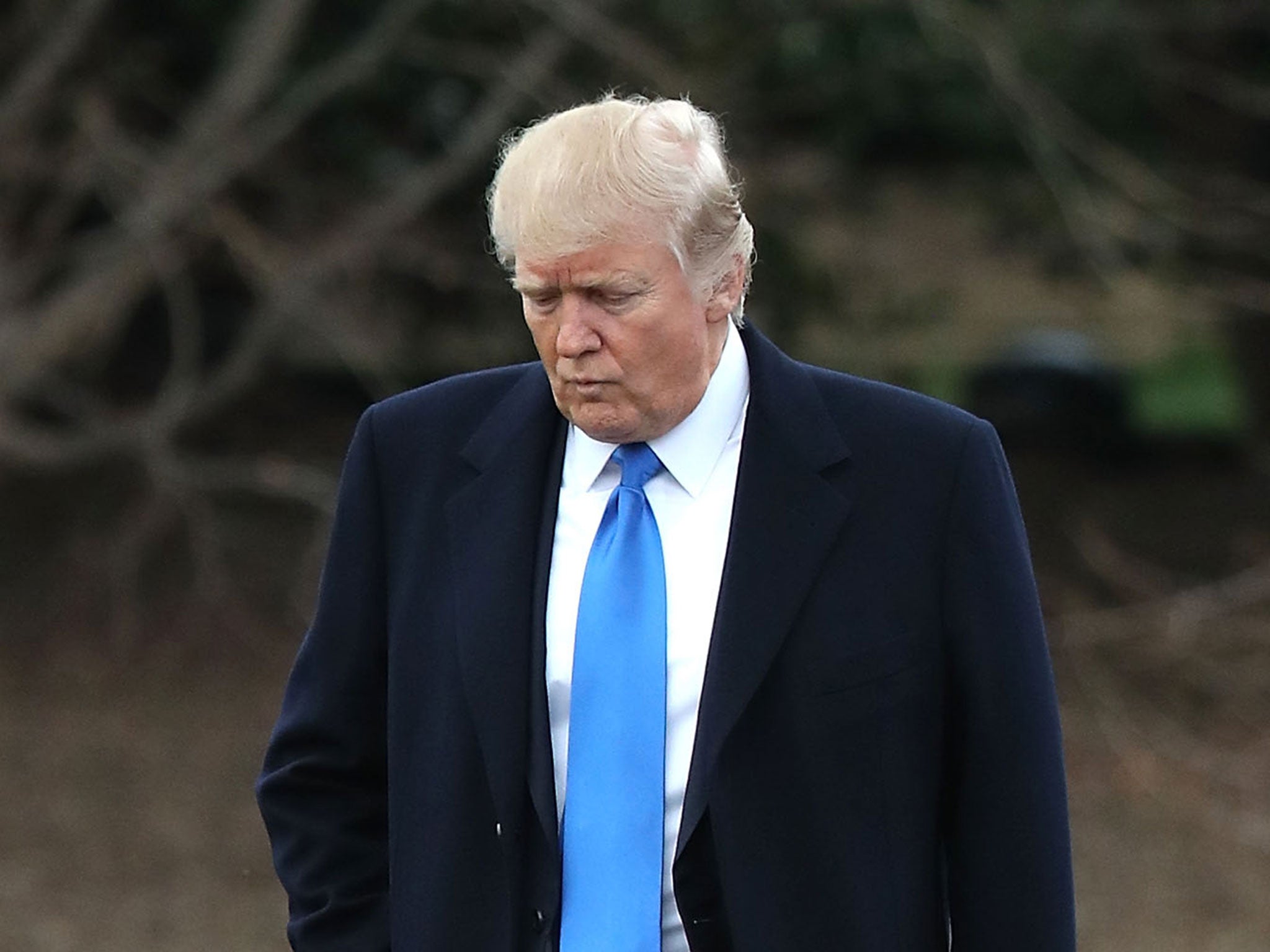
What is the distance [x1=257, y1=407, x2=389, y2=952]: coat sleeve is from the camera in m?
2.30

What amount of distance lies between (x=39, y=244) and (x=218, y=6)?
1290 millimetres

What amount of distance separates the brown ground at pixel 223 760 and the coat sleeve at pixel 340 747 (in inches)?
183

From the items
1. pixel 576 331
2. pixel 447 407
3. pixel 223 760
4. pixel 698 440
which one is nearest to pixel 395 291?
pixel 223 760

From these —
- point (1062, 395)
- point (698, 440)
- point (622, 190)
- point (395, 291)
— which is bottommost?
point (698, 440)

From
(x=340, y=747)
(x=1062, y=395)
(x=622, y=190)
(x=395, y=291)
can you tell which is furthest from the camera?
(x=1062, y=395)

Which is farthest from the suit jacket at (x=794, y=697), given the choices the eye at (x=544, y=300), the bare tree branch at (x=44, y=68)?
the bare tree branch at (x=44, y=68)

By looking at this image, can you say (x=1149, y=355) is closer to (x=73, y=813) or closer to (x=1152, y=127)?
(x=1152, y=127)

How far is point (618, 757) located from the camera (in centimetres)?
206

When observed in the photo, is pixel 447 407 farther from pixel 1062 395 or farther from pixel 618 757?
pixel 1062 395

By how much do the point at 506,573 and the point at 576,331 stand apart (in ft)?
0.97

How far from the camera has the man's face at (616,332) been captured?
205cm

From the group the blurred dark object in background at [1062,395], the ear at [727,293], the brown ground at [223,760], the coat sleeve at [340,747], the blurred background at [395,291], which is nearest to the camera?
the ear at [727,293]

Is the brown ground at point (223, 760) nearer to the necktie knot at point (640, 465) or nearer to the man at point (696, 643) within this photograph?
the man at point (696, 643)

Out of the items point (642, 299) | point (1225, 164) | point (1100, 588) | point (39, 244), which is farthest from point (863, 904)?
point (1225, 164)
